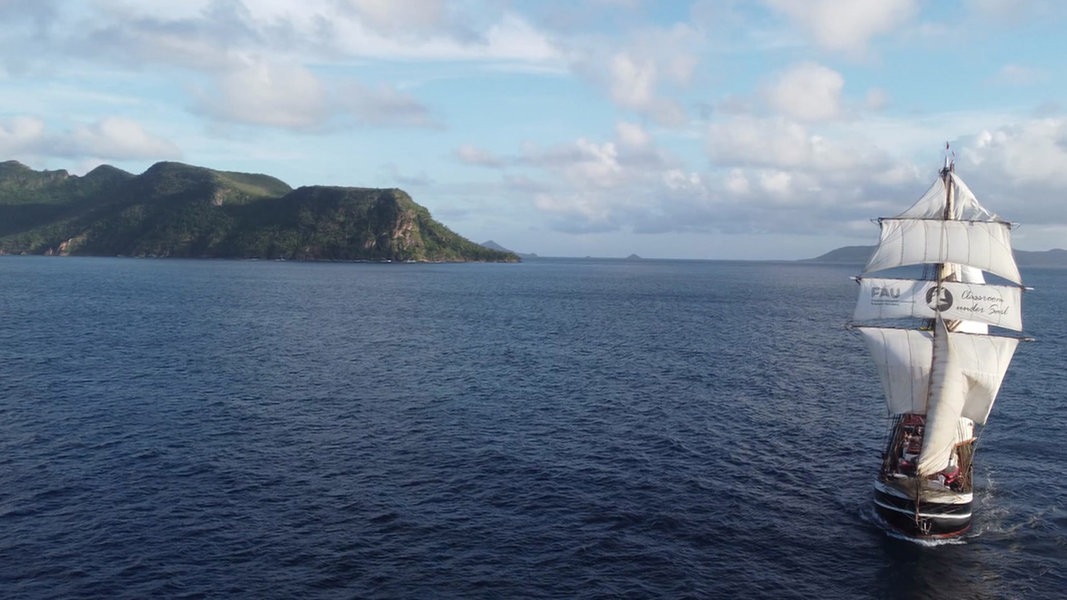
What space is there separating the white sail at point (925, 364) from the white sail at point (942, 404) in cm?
59

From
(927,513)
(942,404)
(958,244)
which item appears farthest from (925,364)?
(927,513)

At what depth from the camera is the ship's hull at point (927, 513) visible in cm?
4816

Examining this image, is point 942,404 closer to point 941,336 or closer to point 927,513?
point 941,336

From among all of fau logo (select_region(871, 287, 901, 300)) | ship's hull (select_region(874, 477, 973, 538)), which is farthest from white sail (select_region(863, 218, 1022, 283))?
ship's hull (select_region(874, 477, 973, 538))

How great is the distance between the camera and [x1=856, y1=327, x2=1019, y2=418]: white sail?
54.9m

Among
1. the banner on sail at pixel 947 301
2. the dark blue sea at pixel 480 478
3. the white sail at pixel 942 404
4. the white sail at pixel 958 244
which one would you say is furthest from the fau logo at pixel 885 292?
the dark blue sea at pixel 480 478

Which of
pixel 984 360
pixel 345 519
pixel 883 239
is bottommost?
pixel 345 519

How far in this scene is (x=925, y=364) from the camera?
58031 millimetres

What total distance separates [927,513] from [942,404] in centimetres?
1025

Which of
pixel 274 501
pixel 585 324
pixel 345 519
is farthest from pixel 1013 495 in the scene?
pixel 585 324

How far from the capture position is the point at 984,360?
180 ft

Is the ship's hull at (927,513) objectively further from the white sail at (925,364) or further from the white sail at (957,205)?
the white sail at (957,205)

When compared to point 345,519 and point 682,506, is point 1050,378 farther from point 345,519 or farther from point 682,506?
point 345,519

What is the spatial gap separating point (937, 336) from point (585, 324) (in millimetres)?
100628
